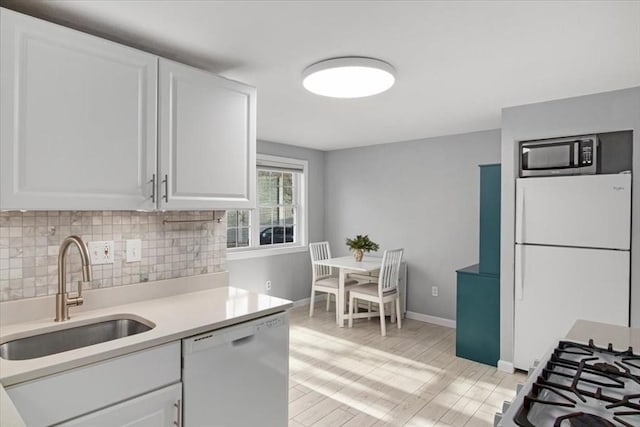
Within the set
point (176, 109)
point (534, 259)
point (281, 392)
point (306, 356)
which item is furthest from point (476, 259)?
point (176, 109)

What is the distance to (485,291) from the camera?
3.40m

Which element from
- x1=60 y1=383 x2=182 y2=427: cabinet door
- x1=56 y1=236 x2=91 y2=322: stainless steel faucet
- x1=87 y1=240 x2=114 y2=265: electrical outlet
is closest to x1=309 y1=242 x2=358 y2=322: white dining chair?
x1=87 y1=240 x2=114 y2=265: electrical outlet

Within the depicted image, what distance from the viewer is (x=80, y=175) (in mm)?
1620

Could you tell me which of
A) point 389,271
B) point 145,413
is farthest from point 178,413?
point 389,271

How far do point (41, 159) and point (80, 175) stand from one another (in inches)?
5.9

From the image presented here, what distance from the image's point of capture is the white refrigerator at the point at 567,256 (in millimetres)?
2703

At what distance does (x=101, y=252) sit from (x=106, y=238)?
0.08 metres

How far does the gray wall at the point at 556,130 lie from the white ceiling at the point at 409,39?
0.40ft

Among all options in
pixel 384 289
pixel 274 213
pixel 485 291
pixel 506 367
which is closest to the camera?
pixel 506 367

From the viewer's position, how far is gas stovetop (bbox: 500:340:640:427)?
3.13ft

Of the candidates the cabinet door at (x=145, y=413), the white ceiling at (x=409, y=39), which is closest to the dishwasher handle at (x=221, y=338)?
the cabinet door at (x=145, y=413)

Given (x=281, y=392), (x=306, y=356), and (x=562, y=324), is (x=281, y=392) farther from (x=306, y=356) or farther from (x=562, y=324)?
(x=562, y=324)

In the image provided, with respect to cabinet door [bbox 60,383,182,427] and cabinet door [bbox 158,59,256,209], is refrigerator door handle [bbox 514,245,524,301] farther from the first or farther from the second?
cabinet door [bbox 60,383,182,427]

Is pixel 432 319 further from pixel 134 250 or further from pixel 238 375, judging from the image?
pixel 134 250
